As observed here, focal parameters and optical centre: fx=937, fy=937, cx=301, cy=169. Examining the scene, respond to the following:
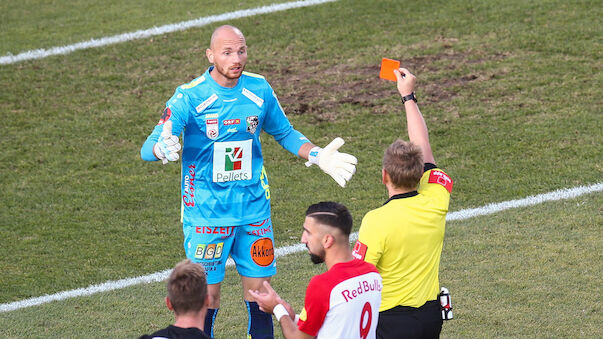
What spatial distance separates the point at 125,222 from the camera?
33.4 feet

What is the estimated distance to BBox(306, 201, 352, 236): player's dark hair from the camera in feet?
16.1

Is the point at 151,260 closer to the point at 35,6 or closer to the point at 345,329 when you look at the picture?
the point at 345,329

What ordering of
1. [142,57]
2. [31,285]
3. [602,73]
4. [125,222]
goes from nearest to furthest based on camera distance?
[31,285]
[125,222]
[602,73]
[142,57]

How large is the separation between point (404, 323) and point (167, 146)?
186 centimetres

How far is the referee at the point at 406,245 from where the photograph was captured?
5.19 meters

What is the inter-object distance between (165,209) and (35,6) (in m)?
7.81

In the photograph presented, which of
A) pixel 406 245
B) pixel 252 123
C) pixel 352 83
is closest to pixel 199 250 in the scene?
pixel 252 123

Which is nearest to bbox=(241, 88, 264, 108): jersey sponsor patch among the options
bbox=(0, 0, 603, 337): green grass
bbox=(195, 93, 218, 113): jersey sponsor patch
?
bbox=(195, 93, 218, 113): jersey sponsor patch

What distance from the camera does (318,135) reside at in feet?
39.2

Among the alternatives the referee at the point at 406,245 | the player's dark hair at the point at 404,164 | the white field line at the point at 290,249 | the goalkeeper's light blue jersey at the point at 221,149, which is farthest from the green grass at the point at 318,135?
the player's dark hair at the point at 404,164

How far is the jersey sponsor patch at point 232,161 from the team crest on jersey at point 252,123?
0.08 m

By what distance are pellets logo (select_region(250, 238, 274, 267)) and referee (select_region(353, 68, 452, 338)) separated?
1.39 metres

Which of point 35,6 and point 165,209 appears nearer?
point 165,209

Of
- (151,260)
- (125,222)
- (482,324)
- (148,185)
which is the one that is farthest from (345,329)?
(148,185)
